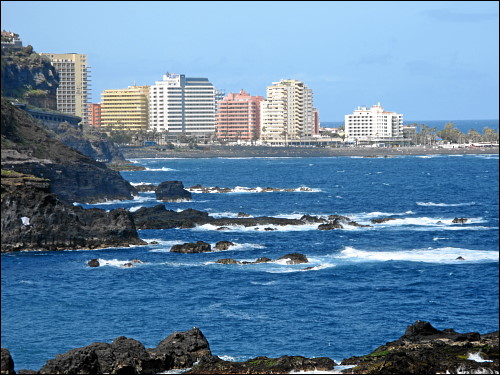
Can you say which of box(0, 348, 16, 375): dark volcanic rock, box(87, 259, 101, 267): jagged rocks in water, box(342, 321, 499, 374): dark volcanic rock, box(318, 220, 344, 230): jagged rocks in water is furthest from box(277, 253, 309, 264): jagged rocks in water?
box(0, 348, 16, 375): dark volcanic rock

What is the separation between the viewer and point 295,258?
7450cm

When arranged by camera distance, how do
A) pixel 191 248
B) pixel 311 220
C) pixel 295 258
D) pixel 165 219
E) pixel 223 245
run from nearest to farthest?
pixel 295 258
pixel 191 248
pixel 223 245
pixel 165 219
pixel 311 220

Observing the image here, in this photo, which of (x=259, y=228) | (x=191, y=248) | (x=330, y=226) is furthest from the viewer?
(x=330, y=226)

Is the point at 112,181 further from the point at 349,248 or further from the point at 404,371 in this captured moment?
the point at 404,371

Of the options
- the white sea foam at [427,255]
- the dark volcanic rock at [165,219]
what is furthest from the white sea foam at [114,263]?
the dark volcanic rock at [165,219]

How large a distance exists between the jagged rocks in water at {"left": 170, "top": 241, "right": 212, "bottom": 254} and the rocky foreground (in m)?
39.9

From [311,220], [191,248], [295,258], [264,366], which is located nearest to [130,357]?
[264,366]

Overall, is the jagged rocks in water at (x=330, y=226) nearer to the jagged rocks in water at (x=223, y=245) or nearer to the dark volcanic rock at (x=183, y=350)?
the jagged rocks in water at (x=223, y=245)

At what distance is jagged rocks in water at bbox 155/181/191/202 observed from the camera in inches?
5335

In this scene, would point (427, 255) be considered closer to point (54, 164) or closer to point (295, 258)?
point (295, 258)

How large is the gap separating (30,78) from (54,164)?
7738cm

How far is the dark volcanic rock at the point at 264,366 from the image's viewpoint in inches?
1403

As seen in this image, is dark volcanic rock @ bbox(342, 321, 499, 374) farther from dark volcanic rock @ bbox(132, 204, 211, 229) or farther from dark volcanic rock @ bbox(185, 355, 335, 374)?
dark volcanic rock @ bbox(132, 204, 211, 229)

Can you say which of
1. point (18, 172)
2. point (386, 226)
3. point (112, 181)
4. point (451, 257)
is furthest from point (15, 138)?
point (451, 257)
